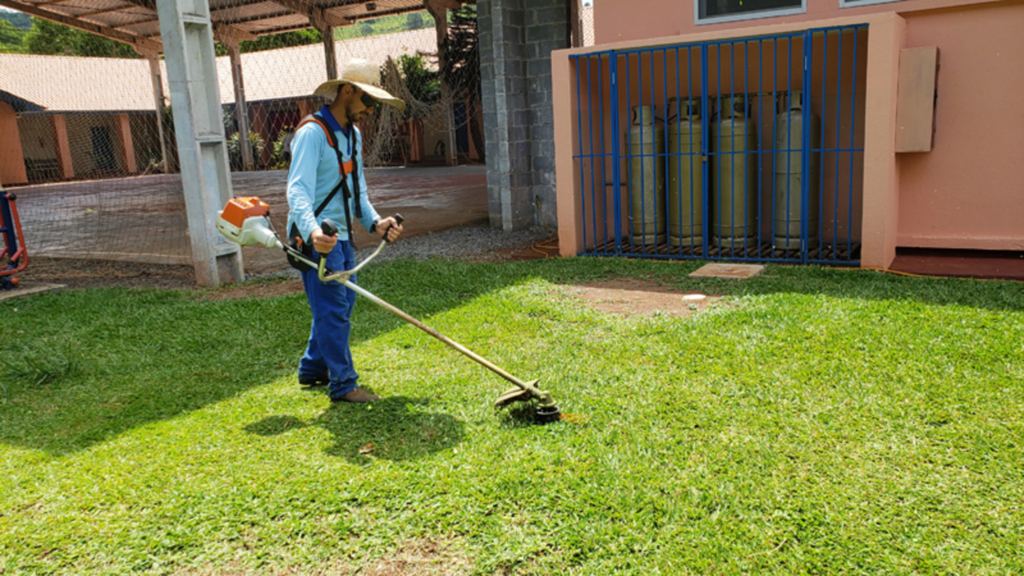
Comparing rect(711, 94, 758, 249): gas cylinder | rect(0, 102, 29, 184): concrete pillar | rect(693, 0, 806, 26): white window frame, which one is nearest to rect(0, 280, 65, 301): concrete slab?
rect(711, 94, 758, 249): gas cylinder

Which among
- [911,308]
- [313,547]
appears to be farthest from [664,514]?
[911,308]

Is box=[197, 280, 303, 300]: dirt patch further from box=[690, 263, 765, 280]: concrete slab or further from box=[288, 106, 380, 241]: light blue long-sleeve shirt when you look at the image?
box=[690, 263, 765, 280]: concrete slab

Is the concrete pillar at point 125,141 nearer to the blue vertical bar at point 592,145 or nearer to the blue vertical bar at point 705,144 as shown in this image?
the blue vertical bar at point 592,145

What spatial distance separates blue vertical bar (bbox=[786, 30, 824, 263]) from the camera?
6793mm

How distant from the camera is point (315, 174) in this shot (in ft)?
12.3

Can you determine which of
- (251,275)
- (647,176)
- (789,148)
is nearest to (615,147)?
(647,176)

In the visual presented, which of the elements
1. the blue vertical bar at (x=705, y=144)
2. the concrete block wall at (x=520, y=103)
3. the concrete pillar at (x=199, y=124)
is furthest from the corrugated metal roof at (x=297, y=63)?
the blue vertical bar at (x=705, y=144)

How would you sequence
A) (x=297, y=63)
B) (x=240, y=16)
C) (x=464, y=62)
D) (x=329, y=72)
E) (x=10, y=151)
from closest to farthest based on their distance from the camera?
(x=329, y=72), (x=240, y=16), (x=464, y=62), (x=297, y=63), (x=10, y=151)

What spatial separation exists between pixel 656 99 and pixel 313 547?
24.0 ft

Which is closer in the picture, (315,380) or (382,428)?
(382,428)

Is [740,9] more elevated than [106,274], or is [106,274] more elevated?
[740,9]

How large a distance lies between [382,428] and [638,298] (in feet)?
10.1

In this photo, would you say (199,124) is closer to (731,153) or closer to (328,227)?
(328,227)

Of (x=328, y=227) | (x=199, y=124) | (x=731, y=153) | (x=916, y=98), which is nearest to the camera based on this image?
(x=328, y=227)
